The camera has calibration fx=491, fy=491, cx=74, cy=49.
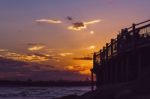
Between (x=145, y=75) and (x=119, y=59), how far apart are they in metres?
9.01

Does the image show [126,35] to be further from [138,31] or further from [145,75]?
[145,75]

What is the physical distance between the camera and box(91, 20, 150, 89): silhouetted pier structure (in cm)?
2183

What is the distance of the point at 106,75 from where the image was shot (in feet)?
105

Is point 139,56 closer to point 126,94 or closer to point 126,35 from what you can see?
point 126,35

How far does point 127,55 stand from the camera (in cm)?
2402

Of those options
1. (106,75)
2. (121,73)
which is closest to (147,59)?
(121,73)

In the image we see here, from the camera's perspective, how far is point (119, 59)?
2638 centimetres

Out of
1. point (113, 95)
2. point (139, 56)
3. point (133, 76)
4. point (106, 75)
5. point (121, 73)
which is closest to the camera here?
point (113, 95)

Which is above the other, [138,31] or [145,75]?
[138,31]

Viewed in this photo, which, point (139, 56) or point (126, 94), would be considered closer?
point (126, 94)

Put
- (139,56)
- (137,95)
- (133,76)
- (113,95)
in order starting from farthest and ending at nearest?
(133,76), (139,56), (113,95), (137,95)

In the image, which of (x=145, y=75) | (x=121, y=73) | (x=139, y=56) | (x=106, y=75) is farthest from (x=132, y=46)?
(x=106, y=75)

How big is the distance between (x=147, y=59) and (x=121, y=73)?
2907 mm

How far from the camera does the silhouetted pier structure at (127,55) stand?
21827mm
